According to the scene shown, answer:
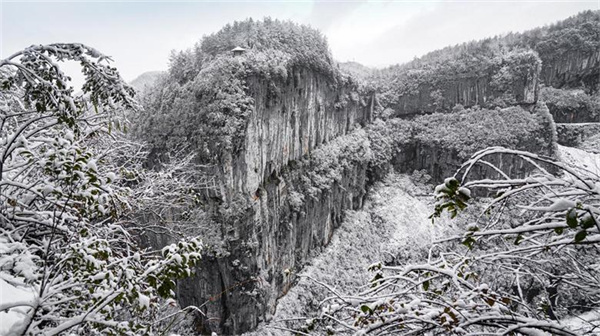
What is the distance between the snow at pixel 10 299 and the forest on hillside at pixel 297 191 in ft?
0.05

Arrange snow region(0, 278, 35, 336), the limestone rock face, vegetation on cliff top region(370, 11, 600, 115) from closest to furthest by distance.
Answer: snow region(0, 278, 35, 336), the limestone rock face, vegetation on cliff top region(370, 11, 600, 115)

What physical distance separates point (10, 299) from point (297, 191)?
13622 millimetres

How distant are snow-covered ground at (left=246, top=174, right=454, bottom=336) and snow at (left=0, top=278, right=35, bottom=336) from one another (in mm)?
11195

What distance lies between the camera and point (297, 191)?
1580 cm

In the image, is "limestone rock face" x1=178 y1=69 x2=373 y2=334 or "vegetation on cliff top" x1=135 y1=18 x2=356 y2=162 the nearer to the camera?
"vegetation on cliff top" x1=135 y1=18 x2=356 y2=162

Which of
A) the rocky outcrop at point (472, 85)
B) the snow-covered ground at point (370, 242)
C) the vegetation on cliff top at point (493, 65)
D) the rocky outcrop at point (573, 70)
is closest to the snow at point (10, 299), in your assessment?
the snow-covered ground at point (370, 242)

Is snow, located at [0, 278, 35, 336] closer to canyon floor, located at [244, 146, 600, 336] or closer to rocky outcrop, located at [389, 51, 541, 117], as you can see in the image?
canyon floor, located at [244, 146, 600, 336]

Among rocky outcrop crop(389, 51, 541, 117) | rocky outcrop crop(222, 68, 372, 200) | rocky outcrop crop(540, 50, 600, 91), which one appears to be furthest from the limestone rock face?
rocky outcrop crop(540, 50, 600, 91)

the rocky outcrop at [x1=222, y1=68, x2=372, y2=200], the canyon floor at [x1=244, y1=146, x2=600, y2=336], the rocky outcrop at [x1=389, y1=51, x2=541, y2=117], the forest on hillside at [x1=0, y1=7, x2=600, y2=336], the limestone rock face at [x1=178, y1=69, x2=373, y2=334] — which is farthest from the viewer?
the rocky outcrop at [x1=389, y1=51, x2=541, y2=117]

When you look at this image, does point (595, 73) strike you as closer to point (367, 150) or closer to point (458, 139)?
point (458, 139)

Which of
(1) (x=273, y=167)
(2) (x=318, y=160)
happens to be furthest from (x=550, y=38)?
(1) (x=273, y=167)

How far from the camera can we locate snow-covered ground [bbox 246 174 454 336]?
15039mm

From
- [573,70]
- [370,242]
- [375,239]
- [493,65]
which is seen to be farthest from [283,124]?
[573,70]

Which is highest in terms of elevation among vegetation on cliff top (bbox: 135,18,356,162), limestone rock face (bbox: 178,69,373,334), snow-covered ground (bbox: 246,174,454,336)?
vegetation on cliff top (bbox: 135,18,356,162)
